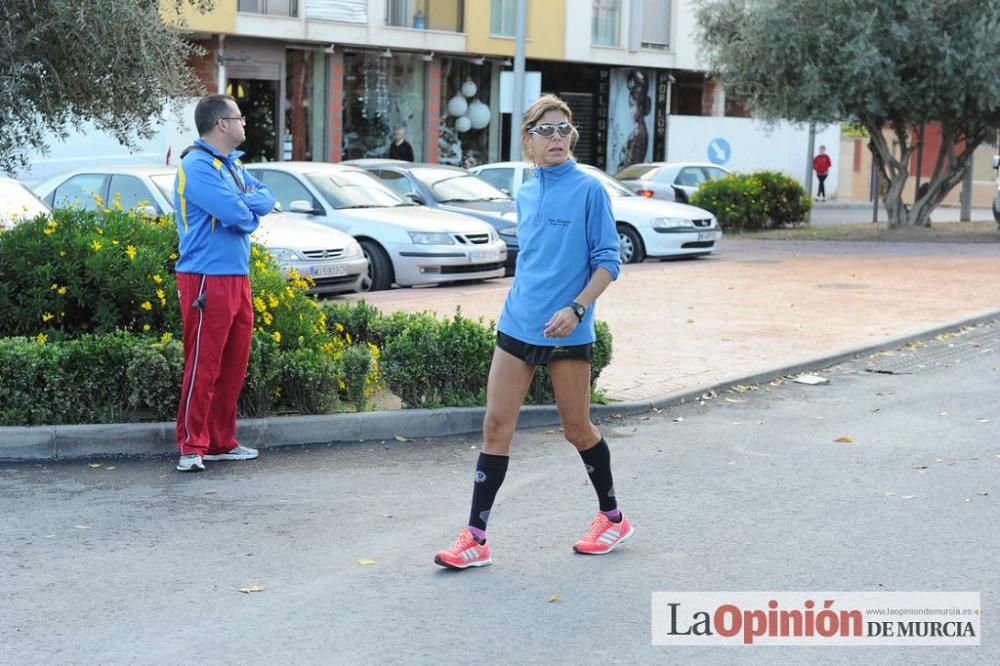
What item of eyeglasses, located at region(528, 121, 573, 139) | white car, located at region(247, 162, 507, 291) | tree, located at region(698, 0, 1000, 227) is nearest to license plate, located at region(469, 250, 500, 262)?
white car, located at region(247, 162, 507, 291)

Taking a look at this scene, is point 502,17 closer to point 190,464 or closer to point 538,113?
point 190,464

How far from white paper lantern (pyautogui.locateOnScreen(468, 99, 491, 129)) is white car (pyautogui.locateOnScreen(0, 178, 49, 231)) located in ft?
79.8

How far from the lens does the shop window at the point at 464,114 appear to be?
36.4 metres

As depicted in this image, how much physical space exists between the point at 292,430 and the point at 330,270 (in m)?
6.87

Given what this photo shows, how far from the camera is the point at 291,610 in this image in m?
5.33

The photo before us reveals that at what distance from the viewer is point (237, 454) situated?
25.9 feet

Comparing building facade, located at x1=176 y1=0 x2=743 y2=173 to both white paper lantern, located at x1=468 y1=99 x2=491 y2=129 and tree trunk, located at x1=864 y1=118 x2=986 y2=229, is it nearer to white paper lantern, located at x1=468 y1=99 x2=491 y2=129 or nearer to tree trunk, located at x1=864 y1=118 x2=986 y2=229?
white paper lantern, located at x1=468 y1=99 x2=491 y2=129

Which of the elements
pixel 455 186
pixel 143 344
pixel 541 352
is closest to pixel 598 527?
pixel 541 352

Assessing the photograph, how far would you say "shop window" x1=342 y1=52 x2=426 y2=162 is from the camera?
34.2 meters

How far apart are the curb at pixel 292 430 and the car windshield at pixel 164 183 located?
7148mm

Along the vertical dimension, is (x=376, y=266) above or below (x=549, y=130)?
below

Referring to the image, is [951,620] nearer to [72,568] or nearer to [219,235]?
[72,568]

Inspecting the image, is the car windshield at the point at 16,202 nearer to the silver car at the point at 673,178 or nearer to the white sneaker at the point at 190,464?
the white sneaker at the point at 190,464

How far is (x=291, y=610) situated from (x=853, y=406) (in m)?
5.50
